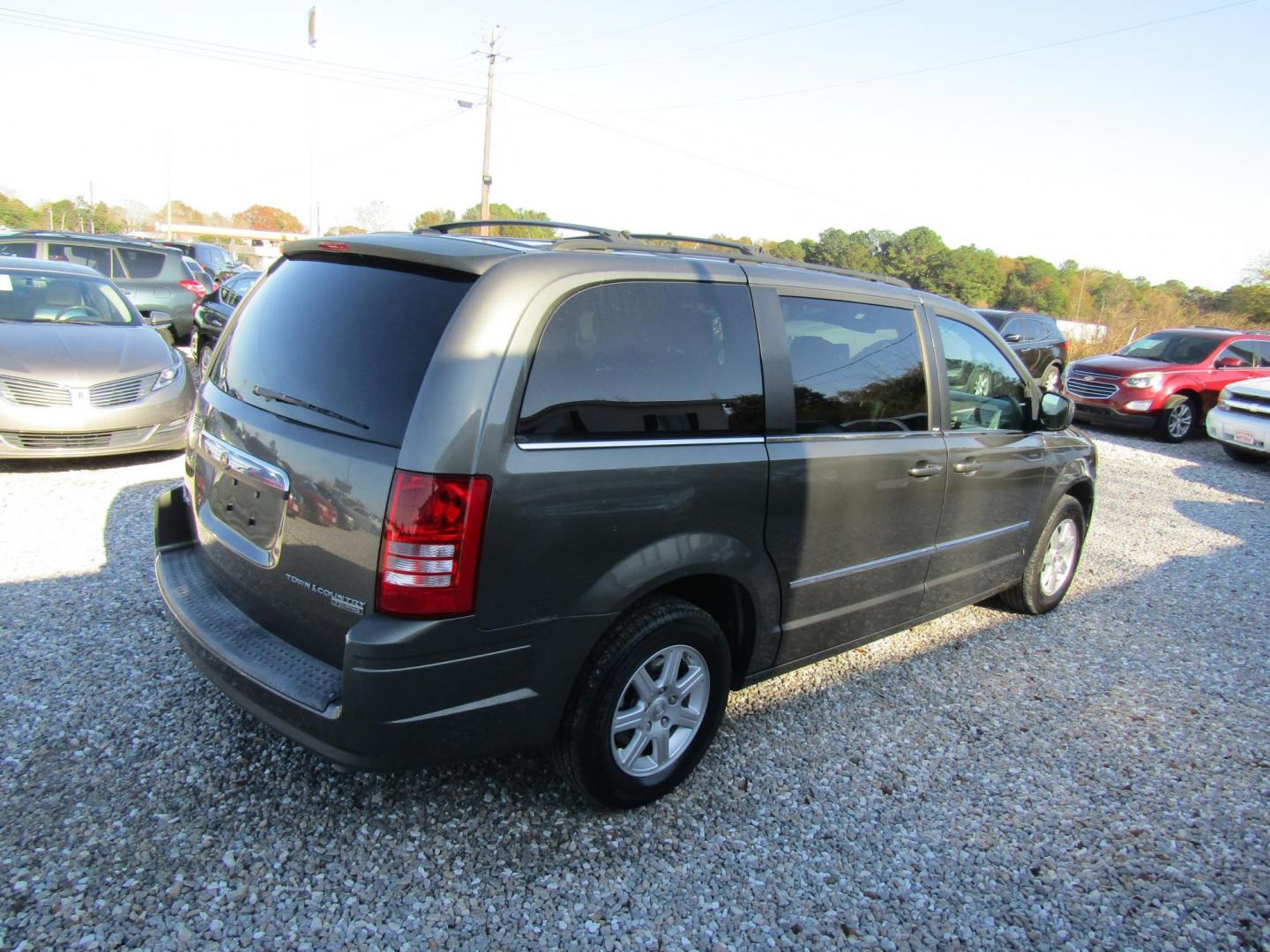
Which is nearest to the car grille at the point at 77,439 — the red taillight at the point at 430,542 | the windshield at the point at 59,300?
the windshield at the point at 59,300

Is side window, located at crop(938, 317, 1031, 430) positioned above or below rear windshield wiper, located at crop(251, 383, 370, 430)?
above

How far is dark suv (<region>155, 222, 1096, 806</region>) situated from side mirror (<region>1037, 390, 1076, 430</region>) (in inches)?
56.5

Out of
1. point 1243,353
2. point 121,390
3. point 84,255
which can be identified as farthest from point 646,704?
point 1243,353

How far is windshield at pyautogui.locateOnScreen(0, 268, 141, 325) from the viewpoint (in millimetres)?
7047

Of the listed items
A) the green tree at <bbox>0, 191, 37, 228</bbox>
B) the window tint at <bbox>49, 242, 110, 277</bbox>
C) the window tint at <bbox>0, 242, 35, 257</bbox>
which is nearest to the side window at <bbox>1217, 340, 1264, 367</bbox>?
the window tint at <bbox>49, 242, 110, 277</bbox>

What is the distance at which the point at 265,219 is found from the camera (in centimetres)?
10925

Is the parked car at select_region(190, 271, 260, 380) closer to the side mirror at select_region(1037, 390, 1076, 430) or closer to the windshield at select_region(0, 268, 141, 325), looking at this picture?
the windshield at select_region(0, 268, 141, 325)

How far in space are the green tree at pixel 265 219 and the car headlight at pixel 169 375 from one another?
112673 mm

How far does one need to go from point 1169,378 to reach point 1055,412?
9.98 meters

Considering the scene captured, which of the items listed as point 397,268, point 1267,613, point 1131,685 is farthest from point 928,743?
point 1267,613

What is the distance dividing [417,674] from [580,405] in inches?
35.0

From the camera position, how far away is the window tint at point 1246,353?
13.4 metres

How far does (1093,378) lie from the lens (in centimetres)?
1316

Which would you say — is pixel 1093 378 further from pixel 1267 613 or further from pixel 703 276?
pixel 703 276
